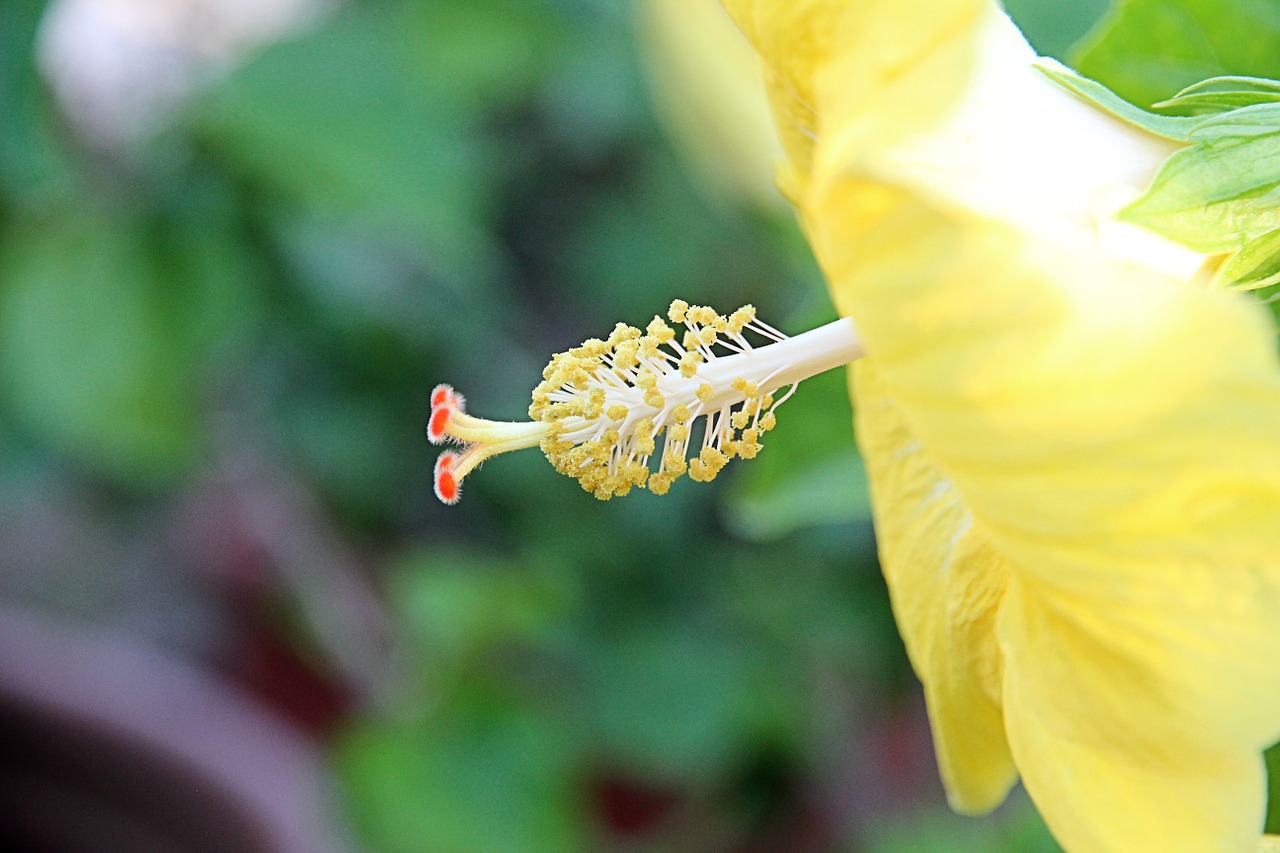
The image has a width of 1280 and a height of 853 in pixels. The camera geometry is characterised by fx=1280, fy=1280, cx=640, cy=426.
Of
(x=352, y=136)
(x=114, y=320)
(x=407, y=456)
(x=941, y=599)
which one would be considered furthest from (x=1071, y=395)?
(x=407, y=456)

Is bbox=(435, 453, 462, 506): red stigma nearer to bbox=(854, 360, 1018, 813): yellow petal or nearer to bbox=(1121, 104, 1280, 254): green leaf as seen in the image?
bbox=(854, 360, 1018, 813): yellow petal

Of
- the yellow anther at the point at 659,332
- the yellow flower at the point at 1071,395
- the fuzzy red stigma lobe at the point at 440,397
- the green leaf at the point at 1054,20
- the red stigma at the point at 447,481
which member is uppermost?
the green leaf at the point at 1054,20

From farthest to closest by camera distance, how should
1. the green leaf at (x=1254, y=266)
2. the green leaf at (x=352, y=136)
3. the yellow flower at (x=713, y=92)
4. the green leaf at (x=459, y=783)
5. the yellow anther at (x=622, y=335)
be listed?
1. the green leaf at (x=459, y=783)
2. the green leaf at (x=352, y=136)
3. the yellow flower at (x=713, y=92)
4. the yellow anther at (x=622, y=335)
5. the green leaf at (x=1254, y=266)

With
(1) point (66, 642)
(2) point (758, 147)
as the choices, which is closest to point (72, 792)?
(1) point (66, 642)

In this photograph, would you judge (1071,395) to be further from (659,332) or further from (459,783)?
(459,783)

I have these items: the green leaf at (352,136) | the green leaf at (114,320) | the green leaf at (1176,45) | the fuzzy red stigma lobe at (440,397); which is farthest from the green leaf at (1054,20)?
the green leaf at (114,320)

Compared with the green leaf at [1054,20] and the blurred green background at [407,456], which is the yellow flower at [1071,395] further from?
the blurred green background at [407,456]

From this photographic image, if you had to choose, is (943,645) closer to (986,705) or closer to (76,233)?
(986,705)

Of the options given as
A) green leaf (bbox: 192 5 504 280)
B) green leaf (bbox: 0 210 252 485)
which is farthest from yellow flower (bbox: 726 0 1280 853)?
green leaf (bbox: 0 210 252 485)
